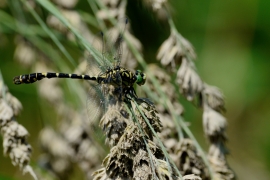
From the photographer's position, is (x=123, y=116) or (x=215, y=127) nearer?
(x=123, y=116)

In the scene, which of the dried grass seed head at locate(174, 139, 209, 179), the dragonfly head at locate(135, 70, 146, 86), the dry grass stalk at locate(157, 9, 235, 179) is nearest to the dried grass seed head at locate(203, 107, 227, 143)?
the dry grass stalk at locate(157, 9, 235, 179)

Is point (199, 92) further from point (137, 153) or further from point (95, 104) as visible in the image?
point (137, 153)

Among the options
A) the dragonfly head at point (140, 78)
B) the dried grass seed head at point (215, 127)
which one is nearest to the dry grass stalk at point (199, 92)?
the dried grass seed head at point (215, 127)

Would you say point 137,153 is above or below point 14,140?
below

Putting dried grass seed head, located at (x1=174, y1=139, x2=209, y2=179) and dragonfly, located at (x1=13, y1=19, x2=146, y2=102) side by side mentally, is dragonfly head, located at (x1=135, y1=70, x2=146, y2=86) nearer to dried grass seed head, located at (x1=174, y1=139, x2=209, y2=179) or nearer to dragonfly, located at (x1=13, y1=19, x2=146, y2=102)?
dragonfly, located at (x1=13, y1=19, x2=146, y2=102)

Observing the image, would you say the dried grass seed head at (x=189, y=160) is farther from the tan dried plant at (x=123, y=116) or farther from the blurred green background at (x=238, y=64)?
the blurred green background at (x=238, y=64)

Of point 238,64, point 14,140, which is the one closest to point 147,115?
point 14,140

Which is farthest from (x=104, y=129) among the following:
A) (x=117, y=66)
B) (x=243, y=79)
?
(x=243, y=79)

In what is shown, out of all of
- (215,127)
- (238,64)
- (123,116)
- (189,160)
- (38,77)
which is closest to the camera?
(123,116)

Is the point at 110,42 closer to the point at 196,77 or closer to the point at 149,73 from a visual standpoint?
the point at 149,73
